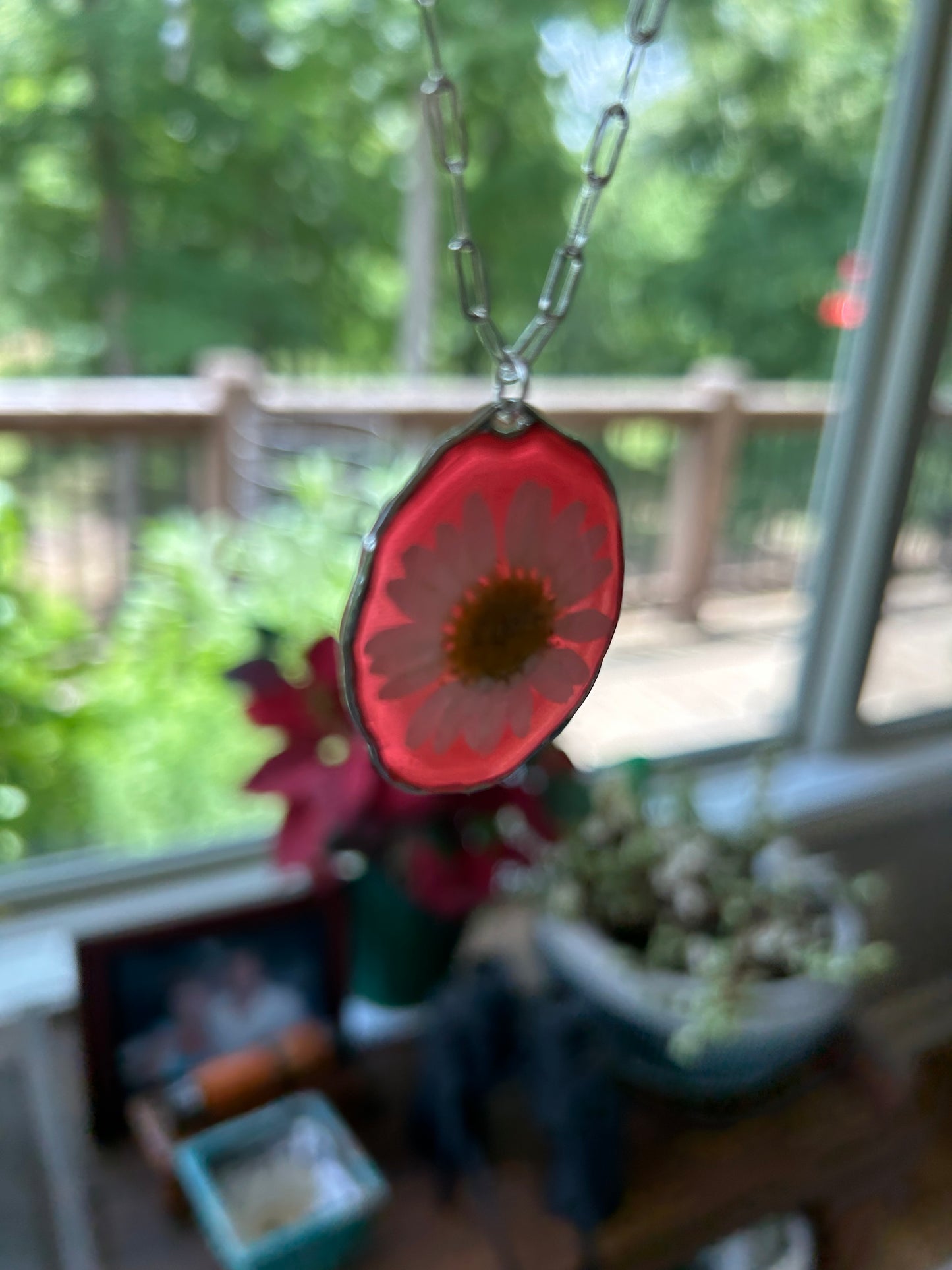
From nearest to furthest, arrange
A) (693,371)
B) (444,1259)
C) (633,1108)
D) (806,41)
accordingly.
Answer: (444,1259) < (633,1108) < (806,41) < (693,371)

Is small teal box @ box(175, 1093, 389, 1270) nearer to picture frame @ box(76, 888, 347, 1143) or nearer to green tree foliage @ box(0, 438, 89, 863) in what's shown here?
picture frame @ box(76, 888, 347, 1143)

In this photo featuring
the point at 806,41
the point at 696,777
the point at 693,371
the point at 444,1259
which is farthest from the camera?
the point at 693,371

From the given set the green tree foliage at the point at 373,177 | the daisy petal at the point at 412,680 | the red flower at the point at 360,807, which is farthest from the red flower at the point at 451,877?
the green tree foliage at the point at 373,177

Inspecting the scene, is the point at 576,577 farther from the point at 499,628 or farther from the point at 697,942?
the point at 697,942

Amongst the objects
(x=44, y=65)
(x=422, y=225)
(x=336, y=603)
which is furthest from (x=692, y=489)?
(x=44, y=65)

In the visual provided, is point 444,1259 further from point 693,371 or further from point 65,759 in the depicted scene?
point 693,371

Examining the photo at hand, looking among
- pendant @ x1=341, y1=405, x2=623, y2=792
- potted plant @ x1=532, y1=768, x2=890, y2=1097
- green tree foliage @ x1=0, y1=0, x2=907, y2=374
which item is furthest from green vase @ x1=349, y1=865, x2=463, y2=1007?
green tree foliage @ x1=0, y1=0, x2=907, y2=374

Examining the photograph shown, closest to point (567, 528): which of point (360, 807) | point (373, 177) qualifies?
point (360, 807)
